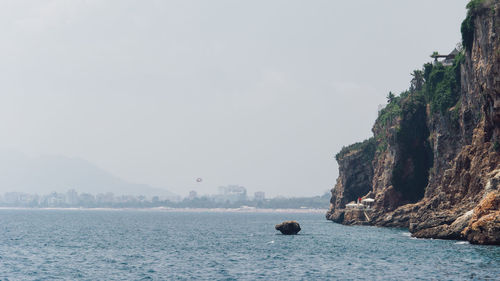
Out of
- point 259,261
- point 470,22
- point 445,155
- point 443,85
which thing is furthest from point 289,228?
point 470,22

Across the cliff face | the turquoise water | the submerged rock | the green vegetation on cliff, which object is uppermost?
the green vegetation on cliff

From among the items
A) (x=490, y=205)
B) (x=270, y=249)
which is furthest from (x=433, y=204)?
(x=270, y=249)

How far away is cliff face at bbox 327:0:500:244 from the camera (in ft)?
246

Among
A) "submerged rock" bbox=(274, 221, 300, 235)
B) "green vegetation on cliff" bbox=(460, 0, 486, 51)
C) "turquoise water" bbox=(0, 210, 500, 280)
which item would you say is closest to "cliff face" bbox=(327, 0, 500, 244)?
"green vegetation on cliff" bbox=(460, 0, 486, 51)

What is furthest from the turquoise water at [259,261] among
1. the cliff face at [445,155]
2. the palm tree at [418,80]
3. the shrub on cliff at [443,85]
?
the palm tree at [418,80]

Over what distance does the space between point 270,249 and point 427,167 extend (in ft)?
187

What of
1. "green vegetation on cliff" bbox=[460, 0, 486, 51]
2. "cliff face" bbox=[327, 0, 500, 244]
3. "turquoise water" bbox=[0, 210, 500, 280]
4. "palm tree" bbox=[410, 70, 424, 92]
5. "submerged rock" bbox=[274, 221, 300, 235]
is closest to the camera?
"turquoise water" bbox=[0, 210, 500, 280]

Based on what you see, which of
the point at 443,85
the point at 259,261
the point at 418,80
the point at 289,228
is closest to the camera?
the point at 259,261

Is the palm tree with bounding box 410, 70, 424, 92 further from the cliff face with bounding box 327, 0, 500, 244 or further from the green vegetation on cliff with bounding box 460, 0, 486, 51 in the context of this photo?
the green vegetation on cliff with bounding box 460, 0, 486, 51

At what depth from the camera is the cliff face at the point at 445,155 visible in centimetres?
7505

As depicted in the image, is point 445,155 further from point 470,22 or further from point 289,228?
point 289,228

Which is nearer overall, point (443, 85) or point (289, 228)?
point (289, 228)

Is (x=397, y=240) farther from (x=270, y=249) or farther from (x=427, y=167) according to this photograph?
(x=427, y=167)

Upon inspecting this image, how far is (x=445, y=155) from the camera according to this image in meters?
100
